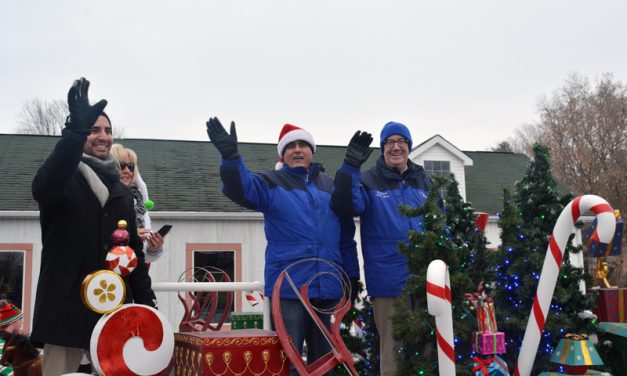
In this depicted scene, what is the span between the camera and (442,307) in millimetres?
3152

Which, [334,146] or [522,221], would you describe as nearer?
[522,221]

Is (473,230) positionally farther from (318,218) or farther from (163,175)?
(163,175)

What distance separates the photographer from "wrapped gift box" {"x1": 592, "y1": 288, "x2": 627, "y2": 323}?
4.71 m

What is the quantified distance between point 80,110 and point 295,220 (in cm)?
151

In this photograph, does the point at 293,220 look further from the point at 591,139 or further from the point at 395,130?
the point at 591,139

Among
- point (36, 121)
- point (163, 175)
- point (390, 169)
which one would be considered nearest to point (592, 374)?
point (390, 169)

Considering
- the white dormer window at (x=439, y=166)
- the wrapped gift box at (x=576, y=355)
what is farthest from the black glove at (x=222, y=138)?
the white dormer window at (x=439, y=166)

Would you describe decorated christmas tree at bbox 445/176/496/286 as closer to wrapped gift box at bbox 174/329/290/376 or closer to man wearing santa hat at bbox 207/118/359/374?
man wearing santa hat at bbox 207/118/359/374

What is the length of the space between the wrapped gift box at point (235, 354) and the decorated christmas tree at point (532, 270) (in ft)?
5.56

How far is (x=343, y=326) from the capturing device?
15.5 feet

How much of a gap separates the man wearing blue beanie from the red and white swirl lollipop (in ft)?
4.56

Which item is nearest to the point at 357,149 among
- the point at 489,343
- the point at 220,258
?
the point at 489,343

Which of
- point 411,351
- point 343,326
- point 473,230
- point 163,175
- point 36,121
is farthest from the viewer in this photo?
point 36,121

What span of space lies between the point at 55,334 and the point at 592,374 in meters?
3.16
